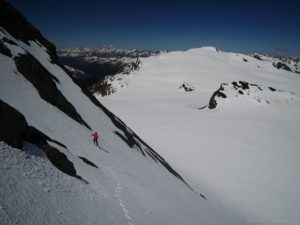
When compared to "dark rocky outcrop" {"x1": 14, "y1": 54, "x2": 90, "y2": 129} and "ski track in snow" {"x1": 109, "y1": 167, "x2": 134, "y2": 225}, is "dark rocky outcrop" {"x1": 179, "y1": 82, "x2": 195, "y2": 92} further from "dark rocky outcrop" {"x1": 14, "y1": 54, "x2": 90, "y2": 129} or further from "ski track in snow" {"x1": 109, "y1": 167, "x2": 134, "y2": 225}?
"ski track in snow" {"x1": 109, "y1": 167, "x2": 134, "y2": 225}

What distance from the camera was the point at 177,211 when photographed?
14094mm

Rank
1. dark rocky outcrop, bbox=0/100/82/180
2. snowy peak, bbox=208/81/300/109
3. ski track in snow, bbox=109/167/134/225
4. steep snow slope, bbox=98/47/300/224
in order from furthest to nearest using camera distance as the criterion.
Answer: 1. snowy peak, bbox=208/81/300/109
2. steep snow slope, bbox=98/47/300/224
3. ski track in snow, bbox=109/167/134/225
4. dark rocky outcrop, bbox=0/100/82/180

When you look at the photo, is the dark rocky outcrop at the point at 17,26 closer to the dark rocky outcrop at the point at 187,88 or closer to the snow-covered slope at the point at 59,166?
the snow-covered slope at the point at 59,166

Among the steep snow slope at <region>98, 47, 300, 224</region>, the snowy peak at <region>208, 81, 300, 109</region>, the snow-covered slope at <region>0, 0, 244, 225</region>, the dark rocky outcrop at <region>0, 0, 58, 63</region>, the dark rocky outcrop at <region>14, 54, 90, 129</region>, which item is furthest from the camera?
the snowy peak at <region>208, 81, 300, 109</region>

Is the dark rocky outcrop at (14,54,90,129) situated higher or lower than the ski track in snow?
higher

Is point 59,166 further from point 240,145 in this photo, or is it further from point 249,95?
point 249,95

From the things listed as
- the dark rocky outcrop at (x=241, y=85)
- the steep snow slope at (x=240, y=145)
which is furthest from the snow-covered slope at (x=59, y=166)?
the dark rocky outcrop at (x=241, y=85)

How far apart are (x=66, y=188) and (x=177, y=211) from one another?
7315 mm

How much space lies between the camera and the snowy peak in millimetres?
60688

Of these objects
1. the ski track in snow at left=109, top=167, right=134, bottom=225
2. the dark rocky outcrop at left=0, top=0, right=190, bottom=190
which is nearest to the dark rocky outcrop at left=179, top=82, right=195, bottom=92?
the dark rocky outcrop at left=0, top=0, right=190, bottom=190

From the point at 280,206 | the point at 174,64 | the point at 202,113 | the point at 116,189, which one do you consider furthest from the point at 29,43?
the point at 174,64

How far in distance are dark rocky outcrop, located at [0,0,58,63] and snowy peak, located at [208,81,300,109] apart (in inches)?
1770

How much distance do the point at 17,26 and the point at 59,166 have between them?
19.0 metres

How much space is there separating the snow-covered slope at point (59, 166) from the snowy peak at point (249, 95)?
44.1 m
